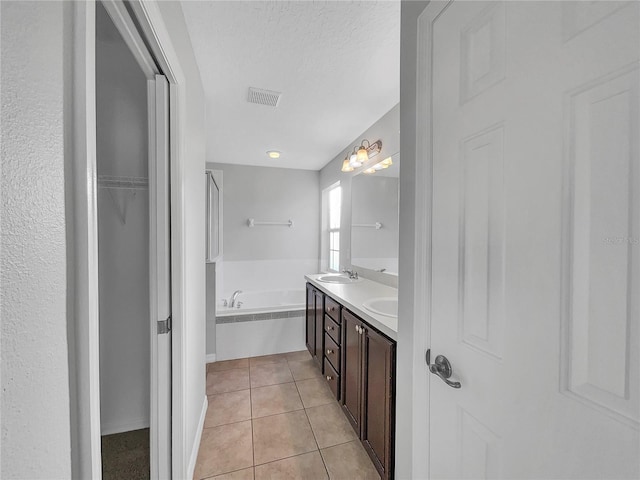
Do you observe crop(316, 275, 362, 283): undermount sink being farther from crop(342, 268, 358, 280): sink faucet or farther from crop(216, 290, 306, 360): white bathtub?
crop(216, 290, 306, 360): white bathtub

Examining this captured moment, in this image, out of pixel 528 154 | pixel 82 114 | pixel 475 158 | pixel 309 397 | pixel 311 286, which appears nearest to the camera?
pixel 82 114

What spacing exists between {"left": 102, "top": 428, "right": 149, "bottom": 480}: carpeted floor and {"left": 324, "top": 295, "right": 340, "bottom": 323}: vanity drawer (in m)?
1.32

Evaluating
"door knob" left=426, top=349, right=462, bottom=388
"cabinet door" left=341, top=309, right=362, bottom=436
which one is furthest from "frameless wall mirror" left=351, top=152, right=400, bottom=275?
"door knob" left=426, top=349, right=462, bottom=388

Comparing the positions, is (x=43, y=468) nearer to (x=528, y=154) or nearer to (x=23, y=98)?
(x=23, y=98)

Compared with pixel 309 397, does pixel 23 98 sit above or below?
above

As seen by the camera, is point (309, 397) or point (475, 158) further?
point (309, 397)

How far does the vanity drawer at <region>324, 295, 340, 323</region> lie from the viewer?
6.57 ft

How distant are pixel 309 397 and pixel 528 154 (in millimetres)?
2244

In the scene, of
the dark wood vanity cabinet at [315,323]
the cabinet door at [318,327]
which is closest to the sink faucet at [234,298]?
the dark wood vanity cabinet at [315,323]

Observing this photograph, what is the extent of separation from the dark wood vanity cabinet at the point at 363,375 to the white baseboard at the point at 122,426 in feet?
4.12

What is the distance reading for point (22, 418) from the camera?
34cm

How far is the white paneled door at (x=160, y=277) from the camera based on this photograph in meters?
1.16

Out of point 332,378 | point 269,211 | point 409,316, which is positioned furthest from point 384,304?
point 269,211

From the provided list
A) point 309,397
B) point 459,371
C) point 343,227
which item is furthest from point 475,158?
point 343,227
